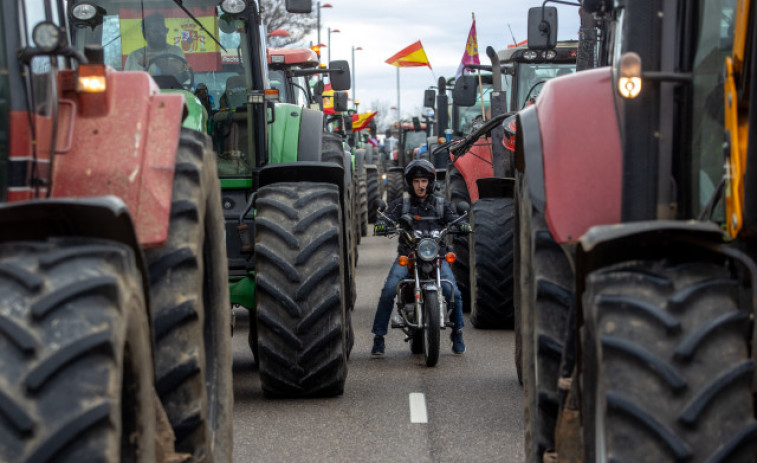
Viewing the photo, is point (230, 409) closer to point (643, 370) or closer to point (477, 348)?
point (643, 370)

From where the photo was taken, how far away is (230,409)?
5762mm

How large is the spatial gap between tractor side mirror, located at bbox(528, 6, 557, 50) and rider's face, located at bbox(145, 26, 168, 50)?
2585 millimetres

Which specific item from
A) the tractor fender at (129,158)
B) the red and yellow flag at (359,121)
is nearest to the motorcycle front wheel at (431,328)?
the tractor fender at (129,158)

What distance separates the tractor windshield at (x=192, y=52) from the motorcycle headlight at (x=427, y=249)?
2.20 metres

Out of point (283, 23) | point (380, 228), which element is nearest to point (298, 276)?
point (380, 228)

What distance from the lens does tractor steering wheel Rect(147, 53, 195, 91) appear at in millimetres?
8883

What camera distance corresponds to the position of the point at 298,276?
822cm

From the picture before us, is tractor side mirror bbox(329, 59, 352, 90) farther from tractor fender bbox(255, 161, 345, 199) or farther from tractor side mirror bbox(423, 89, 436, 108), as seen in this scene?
tractor side mirror bbox(423, 89, 436, 108)

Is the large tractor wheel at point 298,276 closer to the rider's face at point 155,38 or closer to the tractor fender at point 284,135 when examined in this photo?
the rider's face at point 155,38

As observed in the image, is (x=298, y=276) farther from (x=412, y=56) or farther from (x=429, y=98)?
(x=429, y=98)

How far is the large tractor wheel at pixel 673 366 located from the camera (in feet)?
12.1

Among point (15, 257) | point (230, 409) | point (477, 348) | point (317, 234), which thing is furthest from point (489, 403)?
point (15, 257)

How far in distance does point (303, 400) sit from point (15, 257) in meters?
5.39

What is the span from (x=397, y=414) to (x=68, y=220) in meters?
4.92
